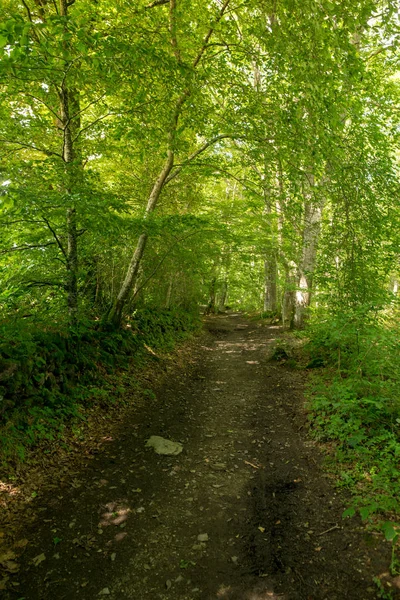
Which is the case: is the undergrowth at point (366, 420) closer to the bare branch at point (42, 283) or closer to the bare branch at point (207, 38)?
the bare branch at point (42, 283)

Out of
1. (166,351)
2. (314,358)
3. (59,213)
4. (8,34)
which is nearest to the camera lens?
(8,34)

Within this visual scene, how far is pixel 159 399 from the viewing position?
691 centimetres

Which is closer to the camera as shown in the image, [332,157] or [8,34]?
[8,34]

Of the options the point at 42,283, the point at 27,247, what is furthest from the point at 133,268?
the point at 27,247

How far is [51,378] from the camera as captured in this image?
513 cm

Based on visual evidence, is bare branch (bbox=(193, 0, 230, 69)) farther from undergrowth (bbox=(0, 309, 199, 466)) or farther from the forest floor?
the forest floor

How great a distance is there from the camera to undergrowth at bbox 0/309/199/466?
4.21 metres

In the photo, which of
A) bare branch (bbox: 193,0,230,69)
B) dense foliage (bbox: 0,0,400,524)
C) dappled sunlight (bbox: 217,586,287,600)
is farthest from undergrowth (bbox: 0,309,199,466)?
bare branch (bbox: 193,0,230,69)

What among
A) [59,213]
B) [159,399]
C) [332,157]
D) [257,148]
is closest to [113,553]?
[159,399]

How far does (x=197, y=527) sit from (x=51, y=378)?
3086mm

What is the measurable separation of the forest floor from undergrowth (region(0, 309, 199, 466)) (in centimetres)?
69

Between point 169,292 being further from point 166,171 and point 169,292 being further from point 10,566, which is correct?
point 10,566

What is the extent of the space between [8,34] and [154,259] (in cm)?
736

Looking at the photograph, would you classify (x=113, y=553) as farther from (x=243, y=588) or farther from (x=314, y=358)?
(x=314, y=358)
